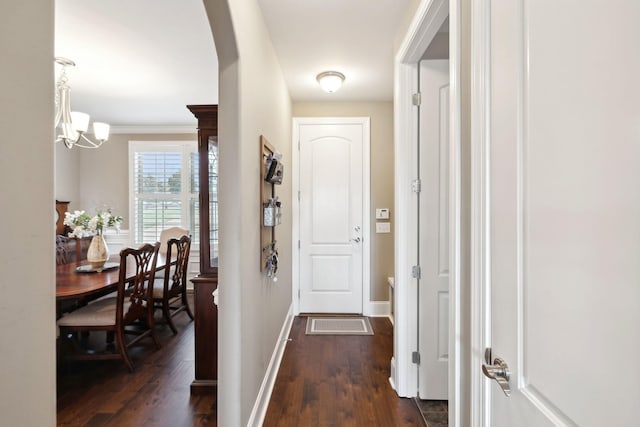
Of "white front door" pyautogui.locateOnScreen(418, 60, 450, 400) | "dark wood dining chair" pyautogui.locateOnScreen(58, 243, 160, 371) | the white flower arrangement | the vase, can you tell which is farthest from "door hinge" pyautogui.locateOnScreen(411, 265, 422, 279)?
the white flower arrangement

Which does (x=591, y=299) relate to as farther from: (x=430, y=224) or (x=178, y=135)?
(x=178, y=135)

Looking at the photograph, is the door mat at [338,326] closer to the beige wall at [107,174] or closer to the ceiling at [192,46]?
the ceiling at [192,46]

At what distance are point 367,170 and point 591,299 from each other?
3282 mm

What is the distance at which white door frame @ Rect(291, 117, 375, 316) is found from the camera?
12.4 ft

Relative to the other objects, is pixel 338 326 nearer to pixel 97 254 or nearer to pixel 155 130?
pixel 97 254

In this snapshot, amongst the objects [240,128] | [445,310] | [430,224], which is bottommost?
[445,310]

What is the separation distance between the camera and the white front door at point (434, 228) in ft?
7.00

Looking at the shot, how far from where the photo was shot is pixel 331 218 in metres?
3.84

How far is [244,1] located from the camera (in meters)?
1.67

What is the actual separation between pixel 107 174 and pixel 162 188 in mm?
898

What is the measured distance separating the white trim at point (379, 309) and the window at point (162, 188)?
10.1 ft

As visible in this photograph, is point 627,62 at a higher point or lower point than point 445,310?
higher

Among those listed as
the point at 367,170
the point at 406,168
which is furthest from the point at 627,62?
the point at 367,170

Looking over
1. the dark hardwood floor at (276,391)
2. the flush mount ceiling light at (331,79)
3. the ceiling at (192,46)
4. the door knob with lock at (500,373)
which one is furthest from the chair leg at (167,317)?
the door knob with lock at (500,373)
